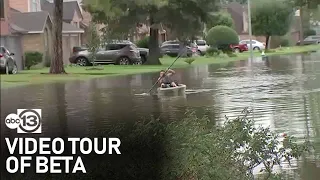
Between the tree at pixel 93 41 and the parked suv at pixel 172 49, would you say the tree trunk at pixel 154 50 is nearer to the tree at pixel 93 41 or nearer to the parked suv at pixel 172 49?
the parked suv at pixel 172 49

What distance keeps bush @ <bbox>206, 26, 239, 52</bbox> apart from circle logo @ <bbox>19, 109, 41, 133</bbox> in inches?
86.5

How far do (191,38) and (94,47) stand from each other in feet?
3.41

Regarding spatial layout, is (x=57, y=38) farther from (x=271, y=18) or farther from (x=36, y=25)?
(x=271, y=18)

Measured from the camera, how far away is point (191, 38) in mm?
6945

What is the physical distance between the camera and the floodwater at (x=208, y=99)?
6070 millimetres

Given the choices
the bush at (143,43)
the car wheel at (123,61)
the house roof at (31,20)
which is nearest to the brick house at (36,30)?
the house roof at (31,20)

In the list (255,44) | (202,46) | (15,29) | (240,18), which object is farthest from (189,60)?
(15,29)

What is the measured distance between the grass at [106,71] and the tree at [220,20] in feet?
1.24

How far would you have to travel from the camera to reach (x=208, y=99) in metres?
7.22

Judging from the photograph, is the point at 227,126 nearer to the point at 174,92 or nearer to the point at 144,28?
the point at 174,92

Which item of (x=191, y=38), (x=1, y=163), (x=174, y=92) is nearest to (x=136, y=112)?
(x=174, y=92)

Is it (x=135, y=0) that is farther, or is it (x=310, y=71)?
A: (x=310, y=71)

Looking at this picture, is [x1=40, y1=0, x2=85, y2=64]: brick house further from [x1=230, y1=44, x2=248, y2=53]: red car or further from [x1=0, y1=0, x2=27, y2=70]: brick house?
[x1=230, y1=44, x2=248, y2=53]: red car

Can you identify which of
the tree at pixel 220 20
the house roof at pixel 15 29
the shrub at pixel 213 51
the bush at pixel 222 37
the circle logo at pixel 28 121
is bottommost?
the circle logo at pixel 28 121
